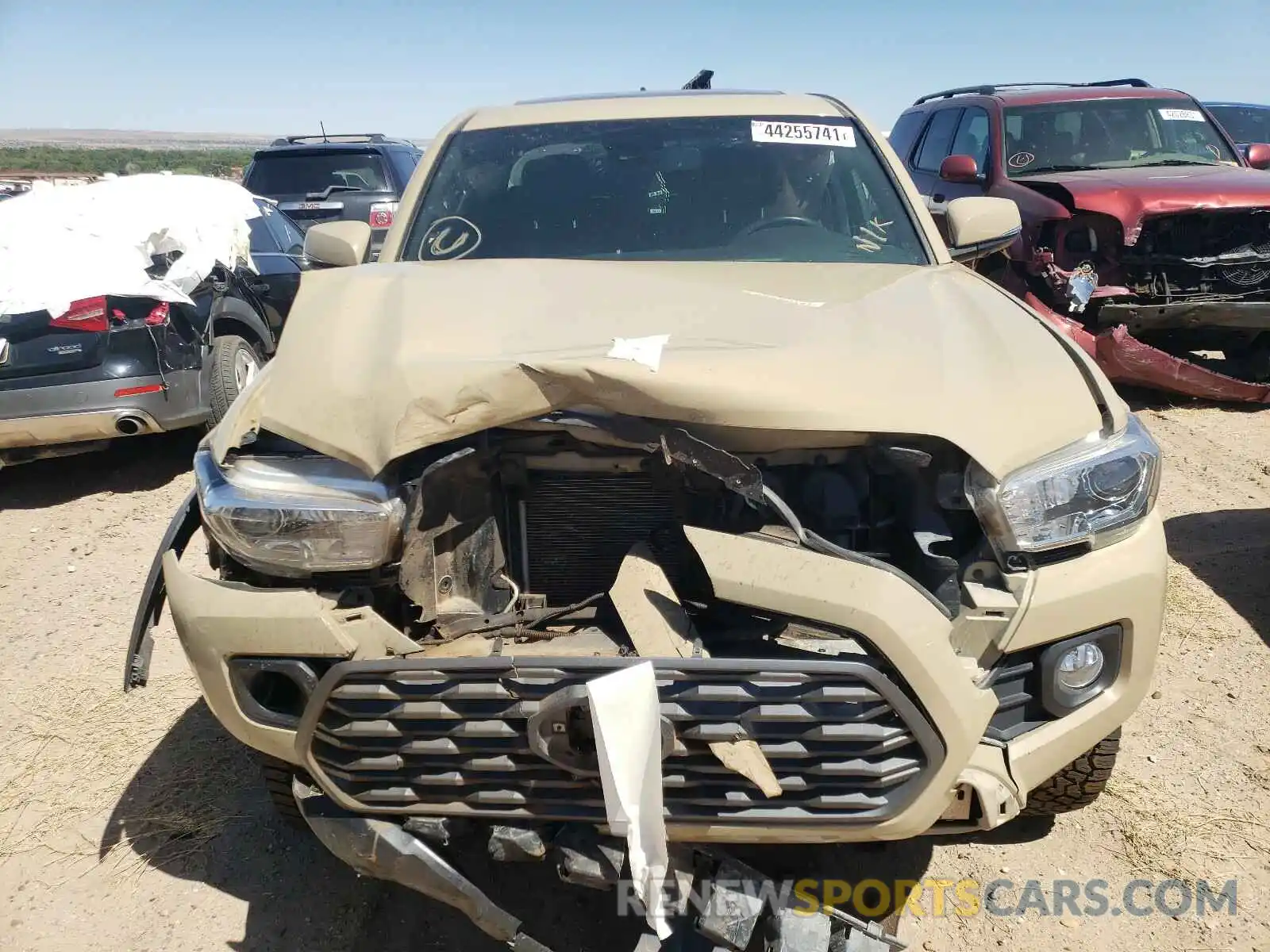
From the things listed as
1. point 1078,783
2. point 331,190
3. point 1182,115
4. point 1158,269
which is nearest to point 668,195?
point 1078,783

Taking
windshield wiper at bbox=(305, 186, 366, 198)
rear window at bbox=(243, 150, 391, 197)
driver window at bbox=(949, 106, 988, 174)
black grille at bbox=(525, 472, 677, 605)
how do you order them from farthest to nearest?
1. rear window at bbox=(243, 150, 391, 197)
2. windshield wiper at bbox=(305, 186, 366, 198)
3. driver window at bbox=(949, 106, 988, 174)
4. black grille at bbox=(525, 472, 677, 605)

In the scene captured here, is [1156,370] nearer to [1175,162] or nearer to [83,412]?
[1175,162]

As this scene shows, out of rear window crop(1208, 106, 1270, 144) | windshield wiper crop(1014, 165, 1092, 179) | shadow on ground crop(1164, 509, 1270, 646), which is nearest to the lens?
shadow on ground crop(1164, 509, 1270, 646)

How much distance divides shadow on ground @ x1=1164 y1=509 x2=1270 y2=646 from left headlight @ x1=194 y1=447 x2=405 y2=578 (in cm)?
325

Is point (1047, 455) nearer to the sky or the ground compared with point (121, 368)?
nearer to the sky

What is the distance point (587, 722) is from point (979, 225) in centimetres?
237

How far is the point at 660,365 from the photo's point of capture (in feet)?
6.52

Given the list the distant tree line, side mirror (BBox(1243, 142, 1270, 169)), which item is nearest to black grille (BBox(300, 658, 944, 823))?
side mirror (BBox(1243, 142, 1270, 169))

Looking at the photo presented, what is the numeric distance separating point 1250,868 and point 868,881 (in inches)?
38.6

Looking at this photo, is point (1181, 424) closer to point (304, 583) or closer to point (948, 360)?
point (948, 360)

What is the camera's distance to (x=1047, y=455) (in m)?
1.92

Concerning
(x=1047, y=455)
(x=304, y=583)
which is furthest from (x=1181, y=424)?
(x=304, y=583)
